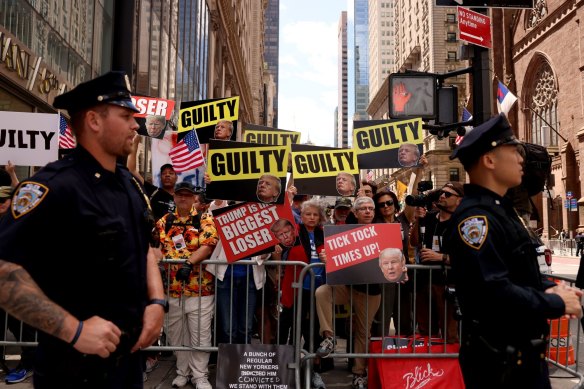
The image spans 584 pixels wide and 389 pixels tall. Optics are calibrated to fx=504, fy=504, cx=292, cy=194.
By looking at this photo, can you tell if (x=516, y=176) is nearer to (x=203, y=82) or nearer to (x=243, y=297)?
(x=243, y=297)

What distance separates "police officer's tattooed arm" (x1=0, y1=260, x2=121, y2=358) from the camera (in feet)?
6.52

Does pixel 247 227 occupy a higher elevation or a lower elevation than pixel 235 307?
higher

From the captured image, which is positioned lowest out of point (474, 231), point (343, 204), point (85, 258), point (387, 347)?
point (387, 347)

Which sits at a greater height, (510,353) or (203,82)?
(203,82)

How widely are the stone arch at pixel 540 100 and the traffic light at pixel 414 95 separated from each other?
39.7 metres

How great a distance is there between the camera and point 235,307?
571 centimetres

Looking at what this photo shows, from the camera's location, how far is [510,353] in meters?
2.39

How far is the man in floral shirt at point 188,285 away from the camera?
5430mm

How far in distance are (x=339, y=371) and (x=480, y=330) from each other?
3973mm

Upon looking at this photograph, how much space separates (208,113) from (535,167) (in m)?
5.32

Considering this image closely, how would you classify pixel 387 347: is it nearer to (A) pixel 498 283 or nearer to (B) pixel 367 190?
(B) pixel 367 190

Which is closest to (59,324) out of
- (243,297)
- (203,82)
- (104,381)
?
(104,381)

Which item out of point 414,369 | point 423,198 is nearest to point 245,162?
point 423,198

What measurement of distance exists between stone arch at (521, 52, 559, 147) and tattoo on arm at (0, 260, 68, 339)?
46.8 meters
